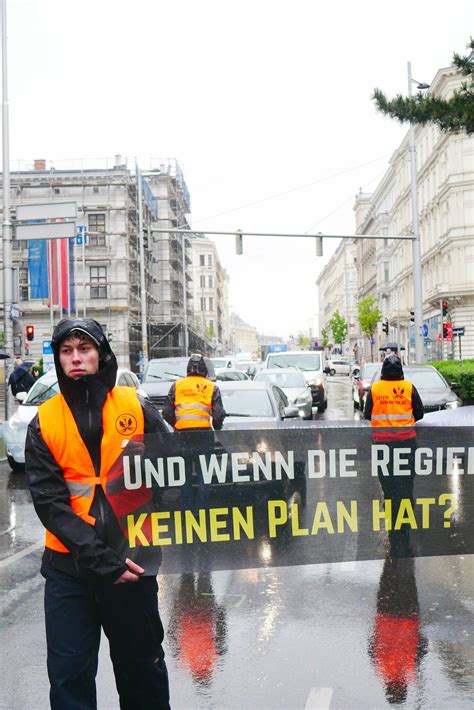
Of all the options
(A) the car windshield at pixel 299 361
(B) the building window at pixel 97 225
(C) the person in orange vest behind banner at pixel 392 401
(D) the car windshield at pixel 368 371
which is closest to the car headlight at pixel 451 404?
(D) the car windshield at pixel 368 371

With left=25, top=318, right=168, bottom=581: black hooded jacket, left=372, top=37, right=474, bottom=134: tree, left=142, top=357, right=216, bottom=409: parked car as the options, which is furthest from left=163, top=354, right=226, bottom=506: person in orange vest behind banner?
left=142, top=357, right=216, bottom=409: parked car

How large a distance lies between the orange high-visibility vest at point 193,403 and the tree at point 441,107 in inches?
406

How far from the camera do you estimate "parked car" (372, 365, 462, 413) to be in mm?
19234

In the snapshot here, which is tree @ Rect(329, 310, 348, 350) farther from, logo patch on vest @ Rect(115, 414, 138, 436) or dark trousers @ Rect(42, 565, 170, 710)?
dark trousers @ Rect(42, 565, 170, 710)

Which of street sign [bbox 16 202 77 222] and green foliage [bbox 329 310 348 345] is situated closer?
street sign [bbox 16 202 77 222]

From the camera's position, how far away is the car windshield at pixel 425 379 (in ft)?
69.0

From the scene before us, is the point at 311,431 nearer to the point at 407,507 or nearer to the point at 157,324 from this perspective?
the point at 407,507

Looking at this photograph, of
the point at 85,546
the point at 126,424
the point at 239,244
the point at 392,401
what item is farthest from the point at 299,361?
the point at 85,546

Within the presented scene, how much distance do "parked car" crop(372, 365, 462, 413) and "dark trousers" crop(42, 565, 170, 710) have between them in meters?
14.9

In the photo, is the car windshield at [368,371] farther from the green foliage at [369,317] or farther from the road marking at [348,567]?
the green foliage at [369,317]

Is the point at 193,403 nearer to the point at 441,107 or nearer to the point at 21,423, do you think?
the point at 21,423

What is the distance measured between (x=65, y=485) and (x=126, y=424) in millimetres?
358

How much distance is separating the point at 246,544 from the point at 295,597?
200cm

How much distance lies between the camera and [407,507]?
549cm
